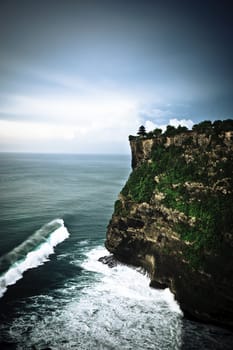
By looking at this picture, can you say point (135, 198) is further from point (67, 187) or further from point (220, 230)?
point (67, 187)

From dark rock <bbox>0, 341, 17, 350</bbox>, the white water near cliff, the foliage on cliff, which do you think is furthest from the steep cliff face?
dark rock <bbox>0, 341, 17, 350</bbox>

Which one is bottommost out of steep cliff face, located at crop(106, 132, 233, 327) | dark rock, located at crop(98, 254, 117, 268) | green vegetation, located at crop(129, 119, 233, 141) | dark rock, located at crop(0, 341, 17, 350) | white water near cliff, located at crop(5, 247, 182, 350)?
dark rock, located at crop(0, 341, 17, 350)

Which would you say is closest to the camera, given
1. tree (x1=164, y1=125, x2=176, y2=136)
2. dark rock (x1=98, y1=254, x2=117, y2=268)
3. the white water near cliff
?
the white water near cliff

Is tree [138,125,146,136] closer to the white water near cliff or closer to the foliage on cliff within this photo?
the foliage on cliff

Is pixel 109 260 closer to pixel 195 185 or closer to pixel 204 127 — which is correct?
pixel 195 185

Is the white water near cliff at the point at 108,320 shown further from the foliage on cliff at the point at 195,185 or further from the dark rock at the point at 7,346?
the foliage on cliff at the point at 195,185

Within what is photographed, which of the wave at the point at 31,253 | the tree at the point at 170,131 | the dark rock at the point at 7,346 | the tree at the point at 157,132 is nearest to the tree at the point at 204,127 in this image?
the tree at the point at 170,131

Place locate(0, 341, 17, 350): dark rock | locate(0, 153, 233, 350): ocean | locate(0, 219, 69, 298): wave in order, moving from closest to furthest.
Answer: locate(0, 341, 17, 350): dark rock
locate(0, 153, 233, 350): ocean
locate(0, 219, 69, 298): wave
